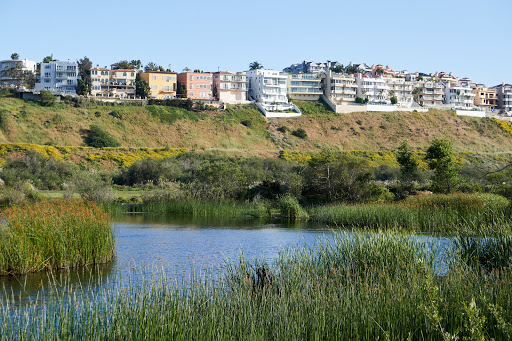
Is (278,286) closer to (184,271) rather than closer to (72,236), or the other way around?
(184,271)

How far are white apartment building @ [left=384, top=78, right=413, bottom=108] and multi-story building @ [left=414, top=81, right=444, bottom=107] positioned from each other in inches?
115

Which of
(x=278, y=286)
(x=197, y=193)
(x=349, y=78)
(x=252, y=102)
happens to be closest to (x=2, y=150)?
(x=197, y=193)

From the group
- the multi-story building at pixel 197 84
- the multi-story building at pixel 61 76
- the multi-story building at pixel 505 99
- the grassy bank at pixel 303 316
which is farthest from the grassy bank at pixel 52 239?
the multi-story building at pixel 505 99

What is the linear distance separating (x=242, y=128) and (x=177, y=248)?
79.4 metres

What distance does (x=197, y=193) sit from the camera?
1577 inches

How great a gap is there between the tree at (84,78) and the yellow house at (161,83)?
10.1 m

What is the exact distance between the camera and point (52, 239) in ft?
54.4

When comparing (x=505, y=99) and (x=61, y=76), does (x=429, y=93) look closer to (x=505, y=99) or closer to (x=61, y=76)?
(x=505, y=99)

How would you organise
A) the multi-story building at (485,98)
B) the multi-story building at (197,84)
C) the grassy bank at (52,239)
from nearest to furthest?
the grassy bank at (52,239) → the multi-story building at (197,84) → the multi-story building at (485,98)

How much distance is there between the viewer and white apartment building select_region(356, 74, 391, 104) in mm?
130750

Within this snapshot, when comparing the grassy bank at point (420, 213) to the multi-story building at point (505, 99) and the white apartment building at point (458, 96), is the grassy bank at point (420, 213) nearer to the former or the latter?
the white apartment building at point (458, 96)

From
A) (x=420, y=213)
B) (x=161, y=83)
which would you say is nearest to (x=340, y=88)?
(x=161, y=83)

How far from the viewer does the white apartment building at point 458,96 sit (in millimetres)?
142125

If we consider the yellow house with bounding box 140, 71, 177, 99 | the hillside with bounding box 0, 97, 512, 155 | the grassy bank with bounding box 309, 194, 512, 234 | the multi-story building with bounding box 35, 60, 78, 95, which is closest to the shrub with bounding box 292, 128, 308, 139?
the hillside with bounding box 0, 97, 512, 155
